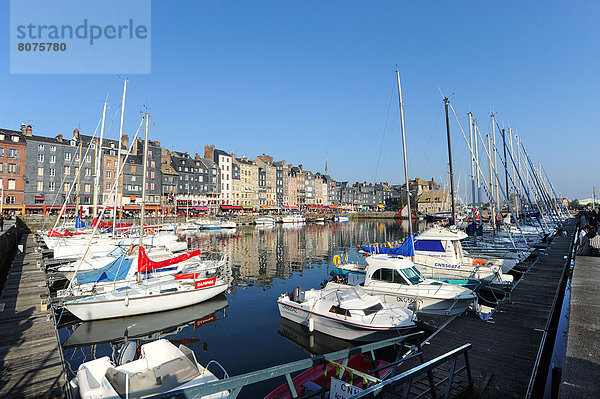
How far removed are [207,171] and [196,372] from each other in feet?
335

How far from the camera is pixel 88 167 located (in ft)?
255

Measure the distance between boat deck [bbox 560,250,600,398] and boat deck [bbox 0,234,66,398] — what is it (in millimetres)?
11730

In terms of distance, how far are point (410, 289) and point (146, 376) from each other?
491 inches

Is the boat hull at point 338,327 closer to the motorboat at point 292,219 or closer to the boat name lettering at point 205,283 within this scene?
the boat name lettering at point 205,283

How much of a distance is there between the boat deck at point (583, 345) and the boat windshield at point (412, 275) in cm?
638

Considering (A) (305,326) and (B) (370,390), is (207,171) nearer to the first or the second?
(A) (305,326)

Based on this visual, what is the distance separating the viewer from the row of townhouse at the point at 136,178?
6819 centimetres

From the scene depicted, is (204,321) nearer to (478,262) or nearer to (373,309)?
(373,309)

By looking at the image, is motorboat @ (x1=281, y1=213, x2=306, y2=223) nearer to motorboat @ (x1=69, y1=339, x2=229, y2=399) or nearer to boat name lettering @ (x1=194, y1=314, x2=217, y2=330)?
boat name lettering @ (x1=194, y1=314, x2=217, y2=330)

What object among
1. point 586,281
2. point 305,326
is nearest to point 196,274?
point 305,326

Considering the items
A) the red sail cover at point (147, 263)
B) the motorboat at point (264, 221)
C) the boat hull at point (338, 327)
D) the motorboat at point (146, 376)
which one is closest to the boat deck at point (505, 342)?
the boat hull at point (338, 327)

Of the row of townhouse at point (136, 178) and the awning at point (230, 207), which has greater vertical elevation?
the row of townhouse at point (136, 178)

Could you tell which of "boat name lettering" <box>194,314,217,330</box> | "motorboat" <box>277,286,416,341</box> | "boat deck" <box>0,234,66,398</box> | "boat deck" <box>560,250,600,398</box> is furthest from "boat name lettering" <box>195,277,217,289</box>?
"boat deck" <box>560,250,600,398</box>

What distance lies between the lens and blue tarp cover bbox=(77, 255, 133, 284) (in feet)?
64.2
